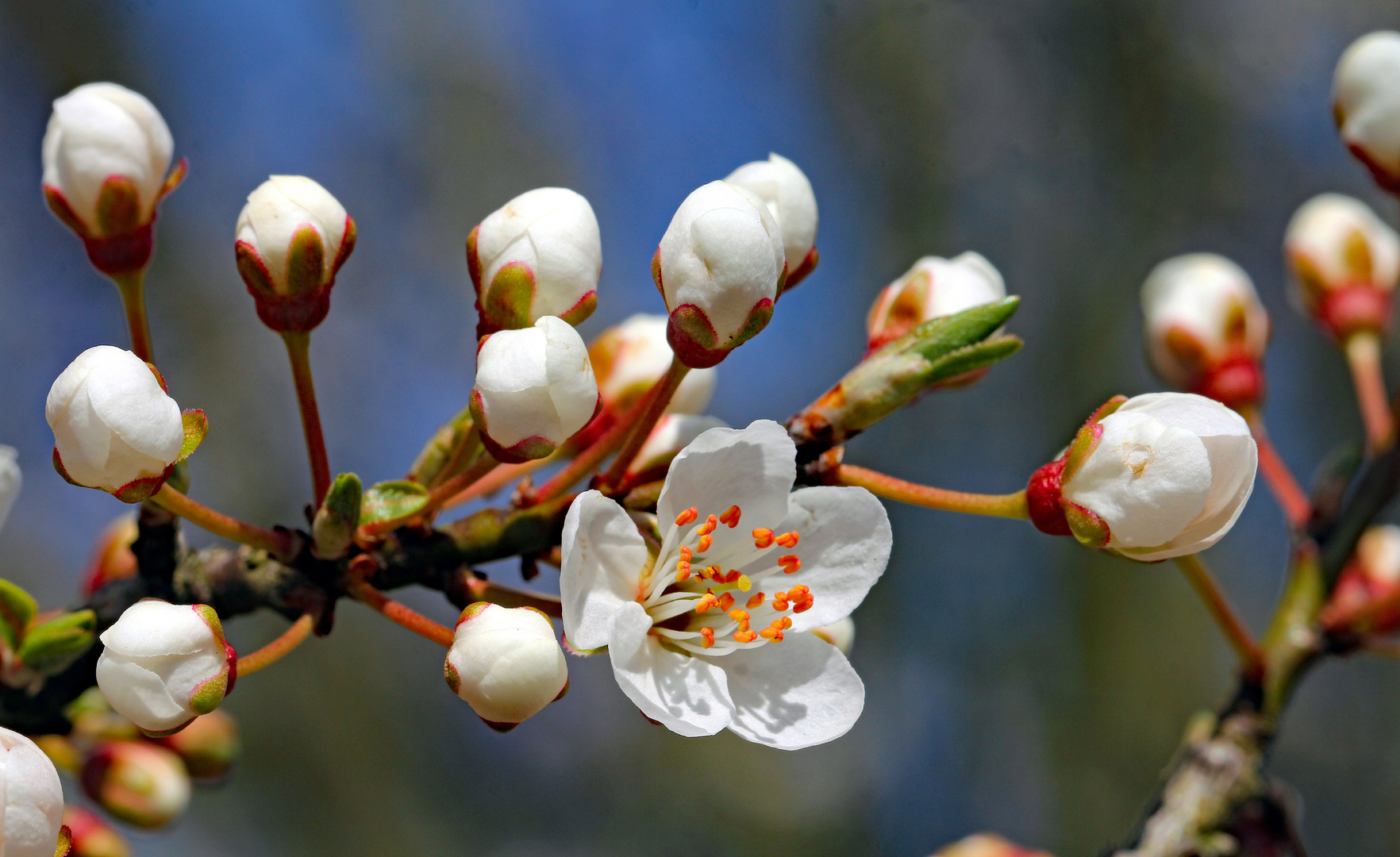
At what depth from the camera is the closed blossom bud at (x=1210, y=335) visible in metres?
1.47

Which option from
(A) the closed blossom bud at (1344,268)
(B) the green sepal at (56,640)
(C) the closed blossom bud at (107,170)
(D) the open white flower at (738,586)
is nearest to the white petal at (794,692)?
(D) the open white flower at (738,586)

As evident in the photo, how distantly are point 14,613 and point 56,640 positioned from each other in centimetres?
4

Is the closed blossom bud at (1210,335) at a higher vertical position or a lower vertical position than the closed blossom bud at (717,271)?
lower

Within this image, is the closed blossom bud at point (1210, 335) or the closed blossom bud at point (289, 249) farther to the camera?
the closed blossom bud at point (1210, 335)

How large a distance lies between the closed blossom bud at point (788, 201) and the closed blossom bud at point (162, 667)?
47cm

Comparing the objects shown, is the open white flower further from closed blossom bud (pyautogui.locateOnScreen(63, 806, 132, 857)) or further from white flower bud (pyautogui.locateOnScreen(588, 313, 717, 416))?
closed blossom bud (pyautogui.locateOnScreen(63, 806, 132, 857))

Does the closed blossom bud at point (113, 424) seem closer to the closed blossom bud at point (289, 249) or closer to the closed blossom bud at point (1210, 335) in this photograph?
the closed blossom bud at point (289, 249)

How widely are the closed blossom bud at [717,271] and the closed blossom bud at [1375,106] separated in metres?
0.89

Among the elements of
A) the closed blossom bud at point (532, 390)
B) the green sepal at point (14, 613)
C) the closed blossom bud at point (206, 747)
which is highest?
the closed blossom bud at point (532, 390)

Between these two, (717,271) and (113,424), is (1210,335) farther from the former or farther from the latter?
(113,424)

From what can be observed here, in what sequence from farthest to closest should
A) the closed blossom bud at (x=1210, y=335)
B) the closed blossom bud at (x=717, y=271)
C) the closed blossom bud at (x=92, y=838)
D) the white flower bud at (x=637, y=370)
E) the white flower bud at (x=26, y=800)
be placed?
the closed blossom bud at (x=1210, y=335)
the closed blossom bud at (x=92, y=838)
the white flower bud at (x=637, y=370)
the closed blossom bud at (x=717, y=271)
the white flower bud at (x=26, y=800)

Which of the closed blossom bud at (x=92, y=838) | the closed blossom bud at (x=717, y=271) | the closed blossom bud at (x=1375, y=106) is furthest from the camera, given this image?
the closed blossom bud at (x=1375, y=106)

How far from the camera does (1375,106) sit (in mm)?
1246

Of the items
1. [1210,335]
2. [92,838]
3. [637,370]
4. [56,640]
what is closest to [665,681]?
[637,370]
